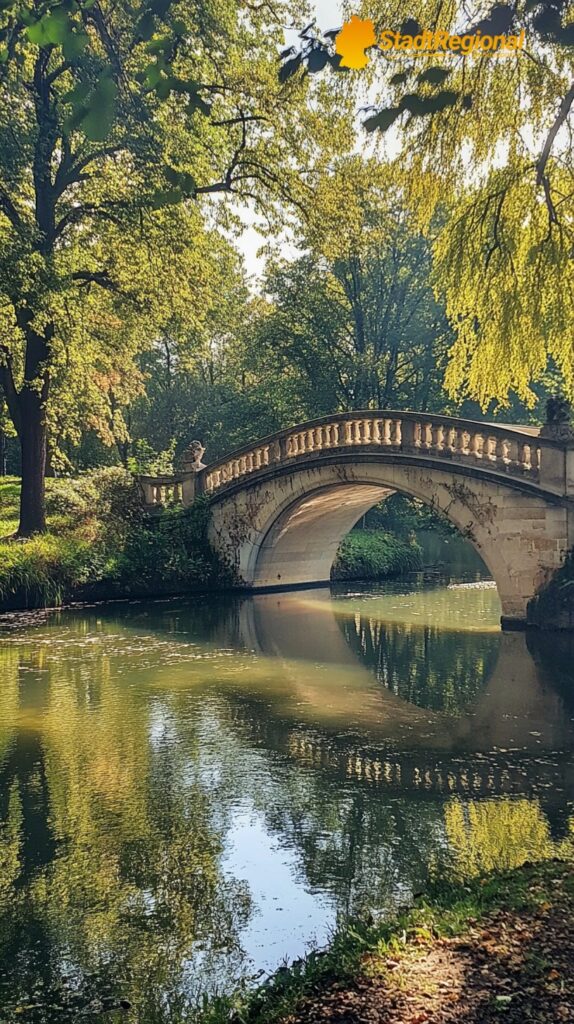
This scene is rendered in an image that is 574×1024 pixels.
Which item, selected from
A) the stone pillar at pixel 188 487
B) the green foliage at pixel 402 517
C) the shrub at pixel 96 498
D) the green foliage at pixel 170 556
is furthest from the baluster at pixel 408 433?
the green foliage at pixel 402 517

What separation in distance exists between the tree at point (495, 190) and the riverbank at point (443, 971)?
15.9ft

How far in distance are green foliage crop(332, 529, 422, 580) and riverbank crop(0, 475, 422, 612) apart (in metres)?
4.66

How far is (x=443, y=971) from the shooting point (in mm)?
3359

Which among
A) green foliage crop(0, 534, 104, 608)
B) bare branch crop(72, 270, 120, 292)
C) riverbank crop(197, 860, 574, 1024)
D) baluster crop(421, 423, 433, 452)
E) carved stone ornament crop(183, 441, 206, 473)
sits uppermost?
Result: bare branch crop(72, 270, 120, 292)

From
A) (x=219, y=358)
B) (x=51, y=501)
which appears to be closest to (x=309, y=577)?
(x=51, y=501)

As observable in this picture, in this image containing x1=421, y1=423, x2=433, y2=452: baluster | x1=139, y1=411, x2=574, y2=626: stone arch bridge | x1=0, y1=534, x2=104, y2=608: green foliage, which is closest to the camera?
x1=139, y1=411, x2=574, y2=626: stone arch bridge

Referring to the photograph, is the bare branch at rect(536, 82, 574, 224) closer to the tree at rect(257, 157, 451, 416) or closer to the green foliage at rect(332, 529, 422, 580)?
the green foliage at rect(332, 529, 422, 580)

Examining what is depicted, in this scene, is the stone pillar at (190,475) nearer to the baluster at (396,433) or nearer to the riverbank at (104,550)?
the riverbank at (104,550)

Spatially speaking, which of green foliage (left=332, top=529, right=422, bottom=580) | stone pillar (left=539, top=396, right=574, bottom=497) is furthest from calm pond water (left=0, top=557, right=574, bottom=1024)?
green foliage (left=332, top=529, right=422, bottom=580)

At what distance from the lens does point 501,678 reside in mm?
11117

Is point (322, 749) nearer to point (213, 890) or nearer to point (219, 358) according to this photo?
point (213, 890)

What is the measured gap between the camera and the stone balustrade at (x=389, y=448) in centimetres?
1403

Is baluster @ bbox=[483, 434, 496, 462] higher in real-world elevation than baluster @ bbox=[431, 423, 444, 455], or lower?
lower

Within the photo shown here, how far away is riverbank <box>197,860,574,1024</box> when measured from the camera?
3074mm
